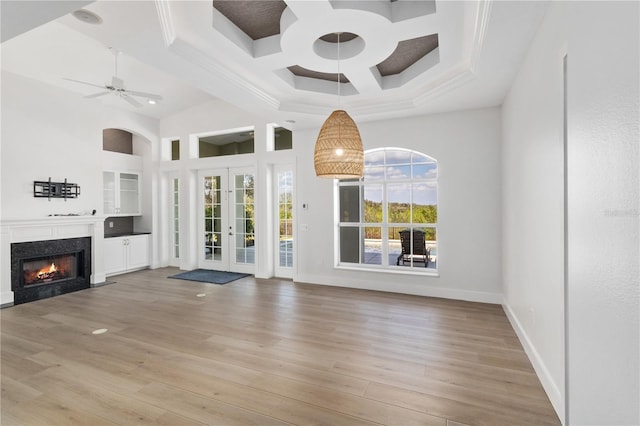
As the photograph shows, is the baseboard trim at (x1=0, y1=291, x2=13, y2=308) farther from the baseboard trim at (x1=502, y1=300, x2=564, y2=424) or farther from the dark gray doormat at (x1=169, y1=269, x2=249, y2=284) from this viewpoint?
the baseboard trim at (x1=502, y1=300, x2=564, y2=424)

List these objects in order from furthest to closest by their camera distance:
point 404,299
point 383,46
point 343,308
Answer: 1. point 404,299
2. point 343,308
3. point 383,46

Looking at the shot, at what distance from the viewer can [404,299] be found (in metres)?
4.77

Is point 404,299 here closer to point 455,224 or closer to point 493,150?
point 455,224

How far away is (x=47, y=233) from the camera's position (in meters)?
5.21

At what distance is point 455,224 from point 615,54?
148 inches

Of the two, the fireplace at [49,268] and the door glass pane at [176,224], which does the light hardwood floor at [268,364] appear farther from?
the door glass pane at [176,224]

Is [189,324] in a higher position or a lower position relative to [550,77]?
lower

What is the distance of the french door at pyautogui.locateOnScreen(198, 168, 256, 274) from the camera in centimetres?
674

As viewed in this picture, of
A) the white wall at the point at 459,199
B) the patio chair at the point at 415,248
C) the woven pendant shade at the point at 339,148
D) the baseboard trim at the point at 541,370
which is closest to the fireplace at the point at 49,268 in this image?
the white wall at the point at 459,199

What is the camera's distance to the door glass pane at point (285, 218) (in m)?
6.33

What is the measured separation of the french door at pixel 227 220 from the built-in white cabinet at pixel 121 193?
5.49 ft

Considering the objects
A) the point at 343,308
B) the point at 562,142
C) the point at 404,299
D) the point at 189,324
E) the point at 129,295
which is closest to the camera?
the point at 562,142

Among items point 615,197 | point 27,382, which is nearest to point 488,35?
point 615,197

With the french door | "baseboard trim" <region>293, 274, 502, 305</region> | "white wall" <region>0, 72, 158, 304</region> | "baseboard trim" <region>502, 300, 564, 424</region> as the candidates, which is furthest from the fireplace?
"baseboard trim" <region>502, 300, 564, 424</region>
